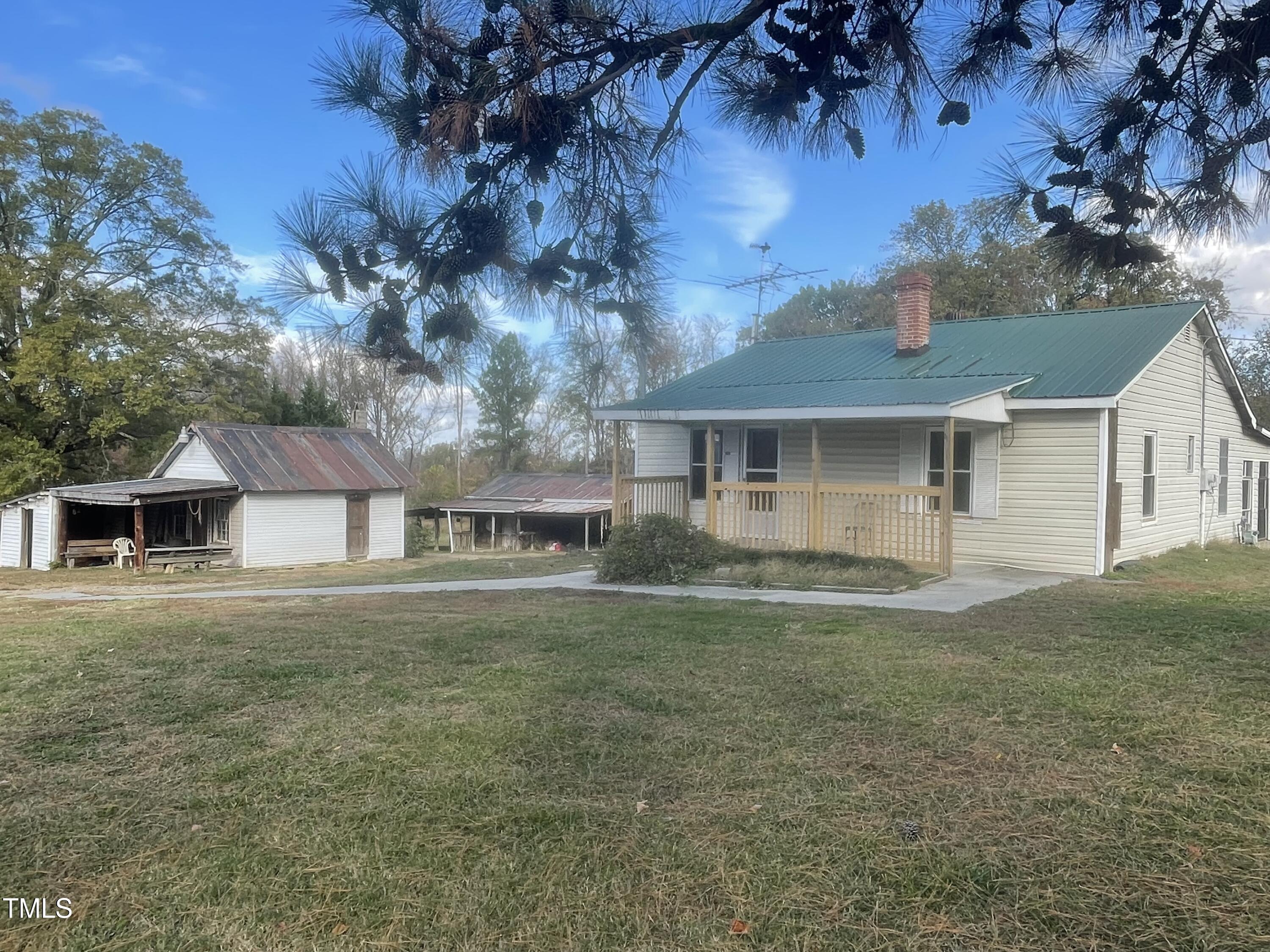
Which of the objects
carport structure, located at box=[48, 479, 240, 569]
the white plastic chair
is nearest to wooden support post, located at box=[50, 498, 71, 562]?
carport structure, located at box=[48, 479, 240, 569]

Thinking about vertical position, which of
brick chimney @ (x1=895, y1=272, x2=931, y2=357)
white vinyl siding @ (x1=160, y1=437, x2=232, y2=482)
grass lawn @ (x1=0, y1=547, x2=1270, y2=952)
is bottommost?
grass lawn @ (x1=0, y1=547, x2=1270, y2=952)

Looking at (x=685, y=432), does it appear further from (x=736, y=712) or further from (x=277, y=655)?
(x=736, y=712)

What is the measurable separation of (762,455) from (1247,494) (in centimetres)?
1155

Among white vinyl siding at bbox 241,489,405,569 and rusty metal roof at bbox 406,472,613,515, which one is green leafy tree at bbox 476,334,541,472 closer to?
white vinyl siding at bbox 241,489,405,569

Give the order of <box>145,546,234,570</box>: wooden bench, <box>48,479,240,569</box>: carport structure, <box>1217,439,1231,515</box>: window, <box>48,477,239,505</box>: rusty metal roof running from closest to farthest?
<box>1217,439,1231,515</box>: window, <box>48,477,239,505</box>: rusty metal roof, <box>48,479,240,569</box>: carport structure, <box>145,546,234,570</box>: wooden bench

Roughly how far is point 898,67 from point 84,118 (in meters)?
31.8

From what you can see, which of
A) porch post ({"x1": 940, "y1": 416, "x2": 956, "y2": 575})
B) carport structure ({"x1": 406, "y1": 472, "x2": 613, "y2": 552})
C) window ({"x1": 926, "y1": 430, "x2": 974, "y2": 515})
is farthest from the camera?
carport structure ({"x1": 406, "y1": 472, "x2": 613, "y2": 552})

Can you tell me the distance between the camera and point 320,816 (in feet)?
10.9

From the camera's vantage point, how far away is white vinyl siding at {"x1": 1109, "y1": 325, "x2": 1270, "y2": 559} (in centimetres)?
1327

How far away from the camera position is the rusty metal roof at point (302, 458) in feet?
83.4

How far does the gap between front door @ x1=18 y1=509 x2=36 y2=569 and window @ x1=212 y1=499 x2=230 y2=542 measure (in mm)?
5146

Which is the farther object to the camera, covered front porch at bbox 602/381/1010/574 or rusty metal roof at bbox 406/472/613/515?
rusty metal roof at bbox 406/472/613/515

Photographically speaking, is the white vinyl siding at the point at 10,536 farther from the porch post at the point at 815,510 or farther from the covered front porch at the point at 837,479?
the porch post at the point at 815,510

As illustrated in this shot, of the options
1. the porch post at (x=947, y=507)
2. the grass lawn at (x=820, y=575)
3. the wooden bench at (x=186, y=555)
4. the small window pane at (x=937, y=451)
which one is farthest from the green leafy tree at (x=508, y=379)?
the wooden bench at (x=186, y=555)
